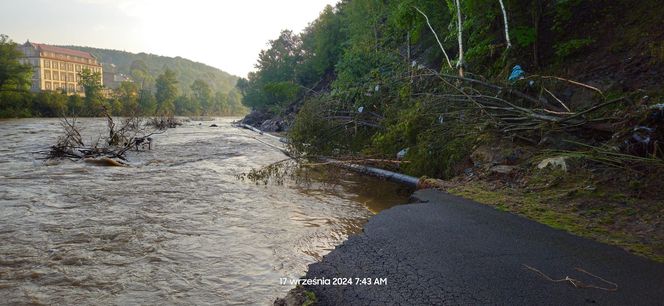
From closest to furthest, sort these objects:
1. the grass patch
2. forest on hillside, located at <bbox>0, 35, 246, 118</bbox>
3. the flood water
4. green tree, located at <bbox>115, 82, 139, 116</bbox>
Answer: the flood water
the grass patch
forest on hillside, located at <bbox>0, 35, 246, 118</bbox>
green tree, located at <bbox>115, 82, 139, 116</bbox>

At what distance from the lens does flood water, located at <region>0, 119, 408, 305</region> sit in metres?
3.31

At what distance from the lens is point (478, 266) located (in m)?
3.27

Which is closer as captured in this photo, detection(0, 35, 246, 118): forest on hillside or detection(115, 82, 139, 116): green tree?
detection(0, 35, 246, 118): forest on hillside

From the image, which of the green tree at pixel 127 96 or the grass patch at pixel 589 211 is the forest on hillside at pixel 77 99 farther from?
the grass patch at pixel 589 211

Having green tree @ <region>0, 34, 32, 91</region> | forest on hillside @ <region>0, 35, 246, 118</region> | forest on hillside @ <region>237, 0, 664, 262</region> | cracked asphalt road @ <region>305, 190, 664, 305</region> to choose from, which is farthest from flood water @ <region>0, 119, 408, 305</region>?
green tree @ <region>0, 34, 32, 91</region>

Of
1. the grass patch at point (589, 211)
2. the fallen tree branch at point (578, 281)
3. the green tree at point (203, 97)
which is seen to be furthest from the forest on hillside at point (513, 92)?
the green tree at point (203, 97)

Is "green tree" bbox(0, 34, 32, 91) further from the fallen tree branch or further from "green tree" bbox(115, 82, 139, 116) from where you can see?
the fallen tree branch

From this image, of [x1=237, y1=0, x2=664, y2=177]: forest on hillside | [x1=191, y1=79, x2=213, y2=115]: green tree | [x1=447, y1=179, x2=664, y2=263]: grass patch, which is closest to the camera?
[x1=447, y1=179, x2=664, y2=263]: grass patch

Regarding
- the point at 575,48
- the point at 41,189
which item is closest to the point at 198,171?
the point at 41,189

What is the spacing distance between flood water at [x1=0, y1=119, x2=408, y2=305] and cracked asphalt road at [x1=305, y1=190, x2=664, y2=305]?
0.58m

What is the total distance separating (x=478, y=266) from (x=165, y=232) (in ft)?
12.7

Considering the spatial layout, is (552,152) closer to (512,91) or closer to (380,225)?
(512,91)

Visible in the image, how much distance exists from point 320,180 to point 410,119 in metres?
2.60

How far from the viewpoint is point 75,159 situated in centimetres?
1147
